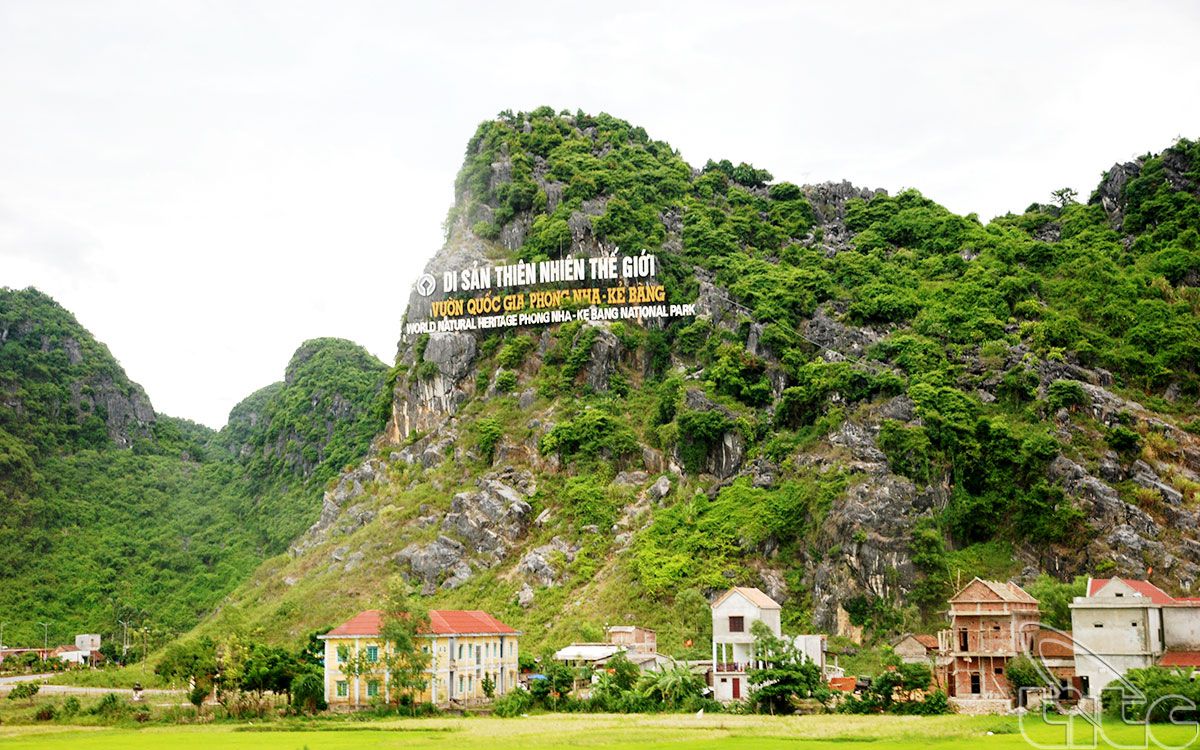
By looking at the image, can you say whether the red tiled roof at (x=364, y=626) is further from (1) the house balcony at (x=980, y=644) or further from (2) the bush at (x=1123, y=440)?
(2) the bush at (x=1123, y=440)

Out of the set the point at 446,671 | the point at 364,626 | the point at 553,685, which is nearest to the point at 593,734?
the point at 553,685

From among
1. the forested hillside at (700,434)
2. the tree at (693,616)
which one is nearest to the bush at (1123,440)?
the forested hillside at (700,434)

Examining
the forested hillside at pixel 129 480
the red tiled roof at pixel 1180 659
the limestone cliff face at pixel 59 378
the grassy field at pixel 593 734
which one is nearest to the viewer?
the grassy field at pixel 593 734

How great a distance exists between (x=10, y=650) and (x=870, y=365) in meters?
73.2

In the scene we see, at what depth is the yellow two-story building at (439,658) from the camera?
72500 millimetres

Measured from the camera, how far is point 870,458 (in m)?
94.2

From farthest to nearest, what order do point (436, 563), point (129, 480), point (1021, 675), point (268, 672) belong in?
point (129, 480), point (436, 563), point (268, 672), point (1021, 675)

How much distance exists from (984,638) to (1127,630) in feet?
26.6

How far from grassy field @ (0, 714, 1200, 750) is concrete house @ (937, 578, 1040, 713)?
10855mm

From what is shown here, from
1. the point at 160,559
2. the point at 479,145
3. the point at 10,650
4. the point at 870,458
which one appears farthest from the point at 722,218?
the point at 10,650

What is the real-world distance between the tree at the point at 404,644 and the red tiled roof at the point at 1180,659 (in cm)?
3586

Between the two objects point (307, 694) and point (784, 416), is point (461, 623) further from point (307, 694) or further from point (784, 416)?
point (784, 416)

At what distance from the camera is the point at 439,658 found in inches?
2938

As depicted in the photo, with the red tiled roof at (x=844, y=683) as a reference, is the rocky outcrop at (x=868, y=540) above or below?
above
